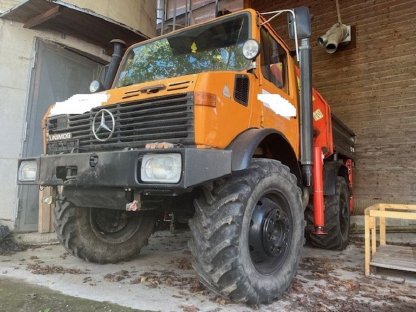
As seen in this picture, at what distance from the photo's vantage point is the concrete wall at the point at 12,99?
5.62 meters

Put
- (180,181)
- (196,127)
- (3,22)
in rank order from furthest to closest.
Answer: (3,22) < (196,127) < (180,181)

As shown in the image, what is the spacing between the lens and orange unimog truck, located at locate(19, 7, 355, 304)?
2.88 m

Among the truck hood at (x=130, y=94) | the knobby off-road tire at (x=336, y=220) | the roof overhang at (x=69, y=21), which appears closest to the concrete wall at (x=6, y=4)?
the roof overhang at (x=69, y=21)

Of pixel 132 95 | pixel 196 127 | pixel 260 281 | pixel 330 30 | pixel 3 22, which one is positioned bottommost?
pixel 260 281

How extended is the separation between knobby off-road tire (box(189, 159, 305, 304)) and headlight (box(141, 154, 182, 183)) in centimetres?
49

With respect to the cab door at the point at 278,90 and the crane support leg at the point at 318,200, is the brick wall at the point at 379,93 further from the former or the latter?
the cab door at the point at 278,90

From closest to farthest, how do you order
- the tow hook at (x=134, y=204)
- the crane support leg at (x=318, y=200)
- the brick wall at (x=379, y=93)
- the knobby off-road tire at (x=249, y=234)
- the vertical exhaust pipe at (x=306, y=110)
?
the knobby off-road tire at (x=249, y=234)
the tow hook at (x=134, y=204)
the vertical exhaust pipe at (x=306, y=110)
the crane support leg at (x=318, y=200)
the brick wall at (x=379, y=93)

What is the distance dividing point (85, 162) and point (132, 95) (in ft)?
2.34

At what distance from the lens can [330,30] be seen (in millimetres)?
7629

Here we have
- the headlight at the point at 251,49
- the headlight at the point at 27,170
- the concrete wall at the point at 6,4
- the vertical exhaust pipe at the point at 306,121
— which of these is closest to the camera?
the headlight at the point at 251,49

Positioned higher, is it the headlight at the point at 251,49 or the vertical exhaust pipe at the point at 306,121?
the headlight at the point at 251,49

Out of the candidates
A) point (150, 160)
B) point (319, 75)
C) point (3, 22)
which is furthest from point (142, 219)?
point (319, 75)

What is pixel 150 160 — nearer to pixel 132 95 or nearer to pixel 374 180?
pixel 132 95

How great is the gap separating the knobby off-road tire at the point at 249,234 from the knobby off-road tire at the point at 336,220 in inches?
62.7
